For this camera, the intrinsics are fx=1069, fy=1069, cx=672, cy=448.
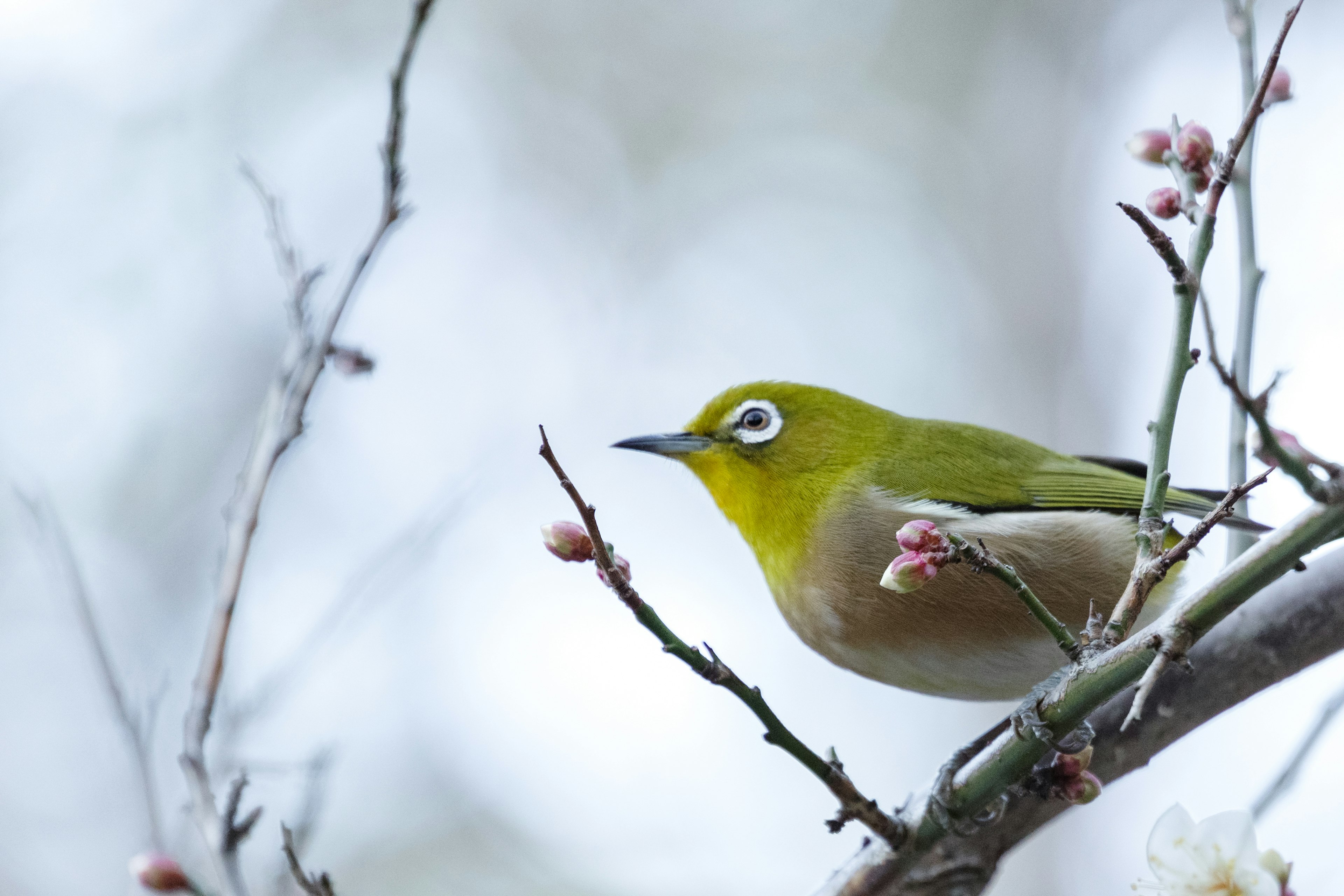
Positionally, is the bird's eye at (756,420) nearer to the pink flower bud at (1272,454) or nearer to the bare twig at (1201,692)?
the bare twig at (1201,692)

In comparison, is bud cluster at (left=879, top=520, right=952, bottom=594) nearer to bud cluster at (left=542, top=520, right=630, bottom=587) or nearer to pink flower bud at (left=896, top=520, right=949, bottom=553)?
pink flower bud at (left=896, top=520, right=949, bottom=553)

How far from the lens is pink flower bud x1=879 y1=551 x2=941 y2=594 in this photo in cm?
215

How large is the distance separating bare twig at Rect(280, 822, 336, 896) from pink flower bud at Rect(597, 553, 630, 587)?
691mm

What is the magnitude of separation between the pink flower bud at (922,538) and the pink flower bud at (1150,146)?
133 cm

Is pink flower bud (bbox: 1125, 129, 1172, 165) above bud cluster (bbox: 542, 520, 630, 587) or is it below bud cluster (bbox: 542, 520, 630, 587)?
above

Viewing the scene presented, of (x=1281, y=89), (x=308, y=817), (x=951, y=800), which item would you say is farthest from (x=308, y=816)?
(x=1281, y=89)

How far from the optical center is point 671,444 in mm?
4578

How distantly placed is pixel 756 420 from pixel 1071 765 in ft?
7.77

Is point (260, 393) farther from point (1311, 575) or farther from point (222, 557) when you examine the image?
point (1311, 575)

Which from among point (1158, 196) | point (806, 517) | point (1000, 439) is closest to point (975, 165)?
point (1000, 439)

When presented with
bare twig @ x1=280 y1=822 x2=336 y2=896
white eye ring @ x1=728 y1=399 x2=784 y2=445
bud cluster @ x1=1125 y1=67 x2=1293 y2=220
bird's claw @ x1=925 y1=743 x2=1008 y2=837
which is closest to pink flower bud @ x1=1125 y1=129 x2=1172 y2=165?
bud cluster @ x1=1125 y1=67 x2=1293 y2=220

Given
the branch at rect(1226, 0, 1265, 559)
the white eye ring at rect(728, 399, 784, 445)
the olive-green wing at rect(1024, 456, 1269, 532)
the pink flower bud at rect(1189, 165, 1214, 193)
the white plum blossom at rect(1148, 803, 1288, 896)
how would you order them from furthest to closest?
the white eye ring at rect(728, 399, 784, 445) < the olive-green wing at rect(1024, 456, 1269, 532) < the branch at rect(1226, 0, 1265, 559) < the pink flower bud at rect(1189, 165, 1214, 193) < the white plum blossom at rect(1148, 803, 1288, 896)

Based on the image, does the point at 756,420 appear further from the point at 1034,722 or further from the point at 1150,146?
the point at 1034,722

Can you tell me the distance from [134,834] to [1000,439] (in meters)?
3.55
